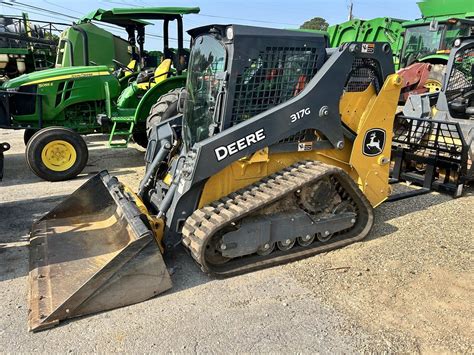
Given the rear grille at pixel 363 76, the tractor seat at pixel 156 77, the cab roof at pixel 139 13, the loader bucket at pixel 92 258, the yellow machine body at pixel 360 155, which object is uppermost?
A: the cab roof at pixel 139 13

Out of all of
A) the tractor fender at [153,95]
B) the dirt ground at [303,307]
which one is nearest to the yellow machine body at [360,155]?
the dirt ground at [303,307]

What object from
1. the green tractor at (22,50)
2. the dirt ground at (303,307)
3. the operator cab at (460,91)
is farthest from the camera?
the green tractor at (22,50)

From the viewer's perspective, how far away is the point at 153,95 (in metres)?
7.25

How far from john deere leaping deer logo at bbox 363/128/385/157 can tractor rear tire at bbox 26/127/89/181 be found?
424cm

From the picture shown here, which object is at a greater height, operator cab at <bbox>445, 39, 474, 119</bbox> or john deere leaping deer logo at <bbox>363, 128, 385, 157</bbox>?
operator cab at <bbox>445, 39, 474, 119</bbox>

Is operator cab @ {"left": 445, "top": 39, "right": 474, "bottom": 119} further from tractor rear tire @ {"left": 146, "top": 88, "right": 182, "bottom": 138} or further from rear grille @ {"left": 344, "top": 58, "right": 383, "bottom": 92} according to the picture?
tractor rear tire @ {"left": 146, "top": 88, "right": 182, "bottom": 138}

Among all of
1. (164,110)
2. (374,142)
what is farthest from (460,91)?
(164,110)

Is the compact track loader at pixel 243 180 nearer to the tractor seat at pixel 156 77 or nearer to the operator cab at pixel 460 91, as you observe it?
the operator cab at pixel 460 91

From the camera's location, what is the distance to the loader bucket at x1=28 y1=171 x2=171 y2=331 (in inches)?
116

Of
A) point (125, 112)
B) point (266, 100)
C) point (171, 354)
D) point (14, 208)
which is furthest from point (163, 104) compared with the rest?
point (171, 354)

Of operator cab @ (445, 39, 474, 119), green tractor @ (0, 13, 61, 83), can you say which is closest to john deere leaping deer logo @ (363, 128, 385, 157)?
operator cab @ (445, 39, 474, 119)

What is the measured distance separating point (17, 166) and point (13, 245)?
3.73 m

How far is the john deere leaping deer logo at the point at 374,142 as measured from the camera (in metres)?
4.23

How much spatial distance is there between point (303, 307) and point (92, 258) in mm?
1785
